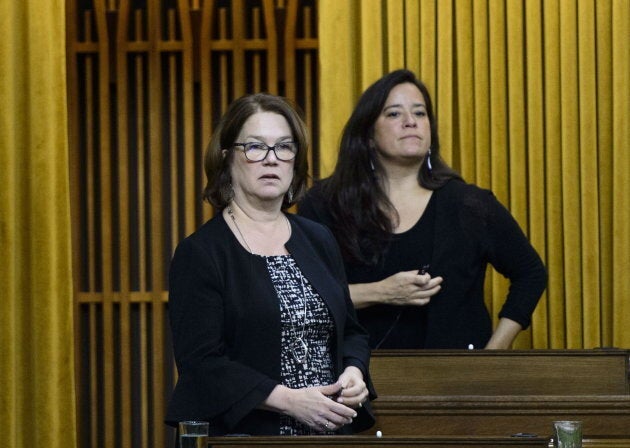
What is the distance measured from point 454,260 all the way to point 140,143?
2.52m

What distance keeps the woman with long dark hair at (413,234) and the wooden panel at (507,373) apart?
1.01ft

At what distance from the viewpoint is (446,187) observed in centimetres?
420

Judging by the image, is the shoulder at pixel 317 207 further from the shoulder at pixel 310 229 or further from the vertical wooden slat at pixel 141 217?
the vertical wooden slat at pixel 141 217

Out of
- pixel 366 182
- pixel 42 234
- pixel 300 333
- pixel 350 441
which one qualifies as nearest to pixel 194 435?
pixel 350 441

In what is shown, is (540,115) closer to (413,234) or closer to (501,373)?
(413,234)

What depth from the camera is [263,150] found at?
2965 millimetres

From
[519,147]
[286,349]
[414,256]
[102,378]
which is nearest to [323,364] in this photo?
[286,349]

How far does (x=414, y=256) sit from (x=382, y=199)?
217 millimetres

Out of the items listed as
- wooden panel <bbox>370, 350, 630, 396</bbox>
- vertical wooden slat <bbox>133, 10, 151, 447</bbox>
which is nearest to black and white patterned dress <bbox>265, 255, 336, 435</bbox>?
wooden panel <bbox>370, 350, 630, 396</bbox>

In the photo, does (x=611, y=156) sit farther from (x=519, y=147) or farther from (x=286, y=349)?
(x=286, y=349)

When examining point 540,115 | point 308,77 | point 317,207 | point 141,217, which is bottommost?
point 141,217

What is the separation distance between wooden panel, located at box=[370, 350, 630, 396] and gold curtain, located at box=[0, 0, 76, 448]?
209 cm

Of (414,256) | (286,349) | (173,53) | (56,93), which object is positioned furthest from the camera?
(173,53)

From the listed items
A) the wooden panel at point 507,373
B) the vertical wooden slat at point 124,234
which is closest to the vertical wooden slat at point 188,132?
the vertical wooden slat at point 124,234
